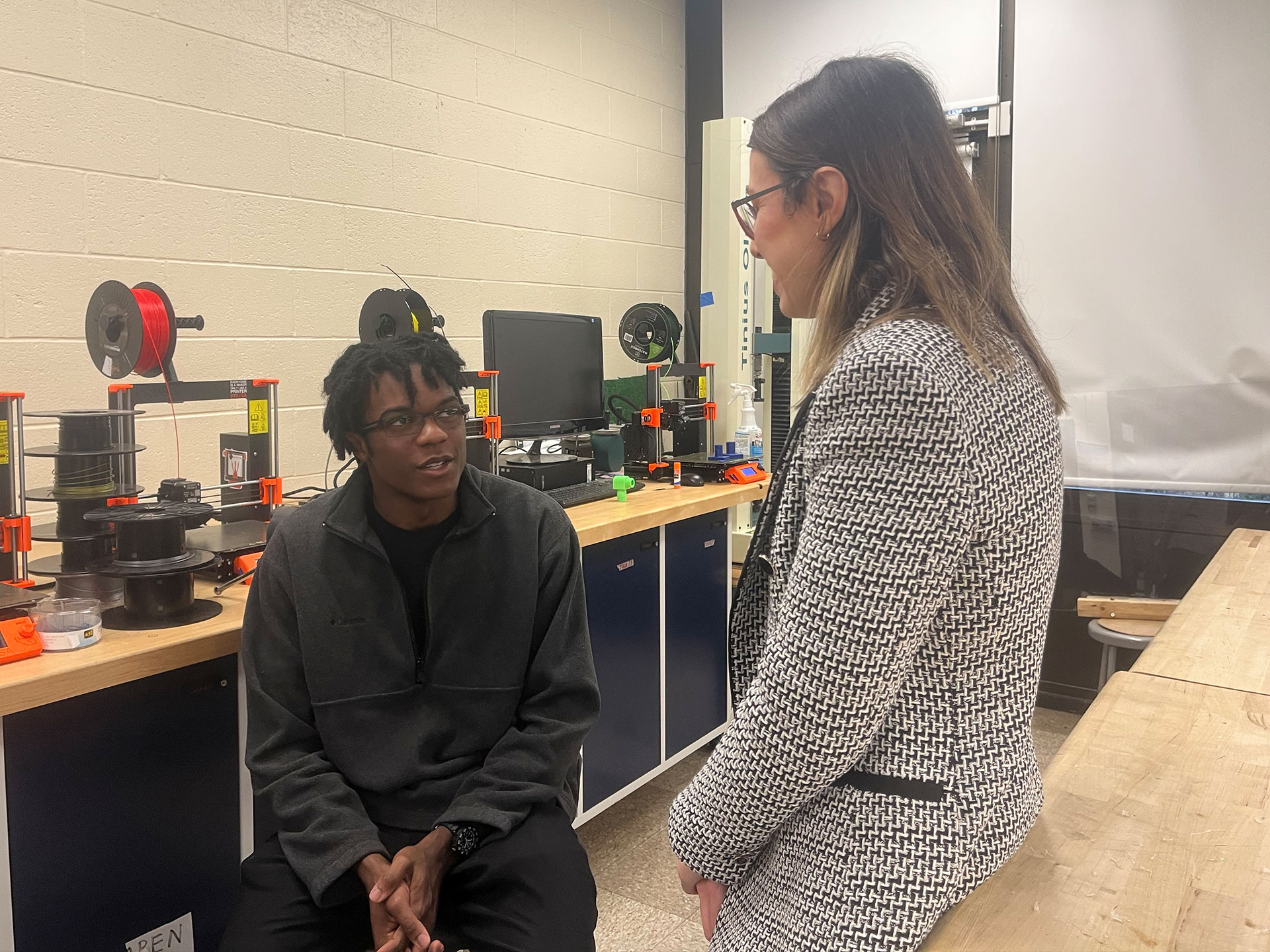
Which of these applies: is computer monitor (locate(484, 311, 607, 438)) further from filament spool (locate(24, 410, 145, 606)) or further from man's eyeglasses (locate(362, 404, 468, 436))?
filament spool (locate(24, 410, 145, 606))

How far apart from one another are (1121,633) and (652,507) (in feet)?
4.54

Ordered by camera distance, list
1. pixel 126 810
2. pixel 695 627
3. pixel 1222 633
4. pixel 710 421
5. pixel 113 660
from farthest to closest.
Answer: pixel 710 421, pixel 695 627, pixel 1222 633, pixel 126 810, pixel 113 660

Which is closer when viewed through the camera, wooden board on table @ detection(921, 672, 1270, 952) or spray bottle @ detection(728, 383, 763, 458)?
wooden board on table @ detection(921, 672, 1270, 952)

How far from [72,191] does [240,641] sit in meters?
1.30

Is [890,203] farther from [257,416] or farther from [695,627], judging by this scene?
[695,627]

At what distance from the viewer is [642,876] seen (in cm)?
245

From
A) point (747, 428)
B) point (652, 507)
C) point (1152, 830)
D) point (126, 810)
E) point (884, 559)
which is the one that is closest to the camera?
point (884, 559)

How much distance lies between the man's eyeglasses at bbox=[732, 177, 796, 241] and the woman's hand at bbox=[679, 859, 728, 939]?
0.65m

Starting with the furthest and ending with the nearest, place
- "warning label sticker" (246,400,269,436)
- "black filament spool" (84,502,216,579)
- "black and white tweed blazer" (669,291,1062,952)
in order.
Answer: "warning label sticker" (246,400,269,436), "black filament spool" (84,502,216,579), "black and white tweed blazer" (669,291,1062,952)

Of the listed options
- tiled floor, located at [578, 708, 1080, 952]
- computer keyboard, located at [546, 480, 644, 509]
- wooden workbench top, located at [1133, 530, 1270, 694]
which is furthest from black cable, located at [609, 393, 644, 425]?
wooden workbench top, located at [1133, 530, 1270, 694]

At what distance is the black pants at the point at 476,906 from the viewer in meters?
1.40

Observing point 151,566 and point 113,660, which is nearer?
point 113,660

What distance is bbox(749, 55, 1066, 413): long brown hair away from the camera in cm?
91

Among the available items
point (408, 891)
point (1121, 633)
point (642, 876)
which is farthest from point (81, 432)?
point (1121, 633)
